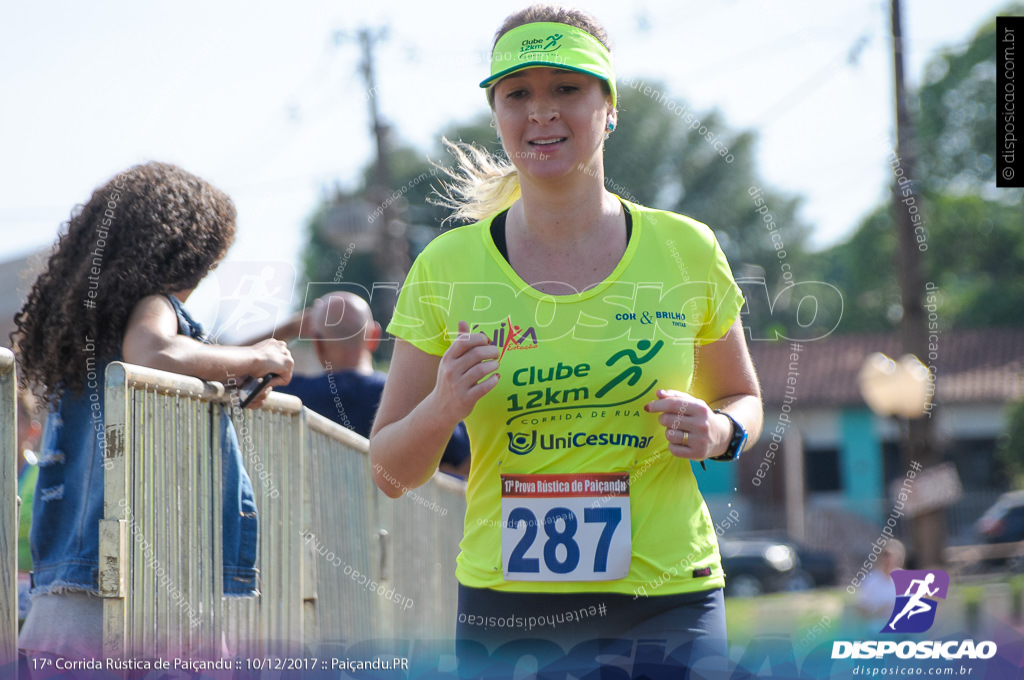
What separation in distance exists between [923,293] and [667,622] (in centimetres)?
1163

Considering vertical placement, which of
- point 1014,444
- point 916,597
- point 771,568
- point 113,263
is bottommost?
point 771,568

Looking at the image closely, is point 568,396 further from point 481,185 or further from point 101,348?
point 101,348

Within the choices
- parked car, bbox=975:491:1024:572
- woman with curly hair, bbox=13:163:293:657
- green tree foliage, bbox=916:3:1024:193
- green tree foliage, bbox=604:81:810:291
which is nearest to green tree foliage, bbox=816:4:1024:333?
green tree foliage, bbox=916:3:1024:193

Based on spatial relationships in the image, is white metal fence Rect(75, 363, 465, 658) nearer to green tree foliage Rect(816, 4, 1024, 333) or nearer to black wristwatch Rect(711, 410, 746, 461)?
black wristwatch Rect(711, 410, 746, 461)

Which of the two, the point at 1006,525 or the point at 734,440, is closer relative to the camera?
the point at 734,440

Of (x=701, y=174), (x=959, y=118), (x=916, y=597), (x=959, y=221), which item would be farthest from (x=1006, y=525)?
(x=959, y=118)

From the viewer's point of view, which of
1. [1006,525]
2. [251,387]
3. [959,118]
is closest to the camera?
[251,387]

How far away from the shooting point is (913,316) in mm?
13297

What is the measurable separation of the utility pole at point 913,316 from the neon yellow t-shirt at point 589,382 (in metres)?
10.7

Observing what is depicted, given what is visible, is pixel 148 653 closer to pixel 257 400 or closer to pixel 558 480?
pixel 257 400

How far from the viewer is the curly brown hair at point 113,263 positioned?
2.82 meters

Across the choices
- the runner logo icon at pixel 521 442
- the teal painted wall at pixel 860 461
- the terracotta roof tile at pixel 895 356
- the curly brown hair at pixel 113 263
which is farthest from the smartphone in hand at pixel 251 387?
the teal painted wall at pixel 860 461
